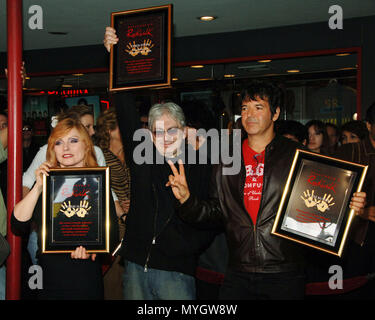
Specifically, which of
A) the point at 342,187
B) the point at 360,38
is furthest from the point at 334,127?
the point at 342,187

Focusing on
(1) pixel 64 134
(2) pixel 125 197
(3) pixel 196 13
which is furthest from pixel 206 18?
(1) pixel 64 134

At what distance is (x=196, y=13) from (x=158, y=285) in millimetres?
4072

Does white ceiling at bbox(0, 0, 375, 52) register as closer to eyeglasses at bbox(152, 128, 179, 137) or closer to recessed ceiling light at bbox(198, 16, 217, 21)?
recessed ceiling light at bbox(198, 16, 217, 21)

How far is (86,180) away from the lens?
2164 millimetres

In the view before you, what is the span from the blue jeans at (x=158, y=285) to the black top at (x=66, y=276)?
16cm

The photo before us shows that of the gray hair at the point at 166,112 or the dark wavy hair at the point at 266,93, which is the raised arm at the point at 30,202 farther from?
Answer: the dark wavy hair at the point at 266,93

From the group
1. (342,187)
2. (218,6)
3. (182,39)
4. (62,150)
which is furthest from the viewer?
(182,39)

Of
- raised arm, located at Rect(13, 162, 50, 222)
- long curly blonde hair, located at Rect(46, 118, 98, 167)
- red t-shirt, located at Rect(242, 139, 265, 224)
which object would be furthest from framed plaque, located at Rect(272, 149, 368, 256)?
raised arm, located at Rect(13, 162, 50, 222)

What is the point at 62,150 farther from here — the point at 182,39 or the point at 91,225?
the point at 182,39

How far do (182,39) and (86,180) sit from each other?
16.9 feet

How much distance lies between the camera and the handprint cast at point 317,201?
7.08ft

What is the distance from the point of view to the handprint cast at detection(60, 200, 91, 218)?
2160 mm

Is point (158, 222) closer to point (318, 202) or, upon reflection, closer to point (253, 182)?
point (253, 182)

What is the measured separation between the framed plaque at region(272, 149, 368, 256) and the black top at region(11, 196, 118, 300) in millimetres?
824
